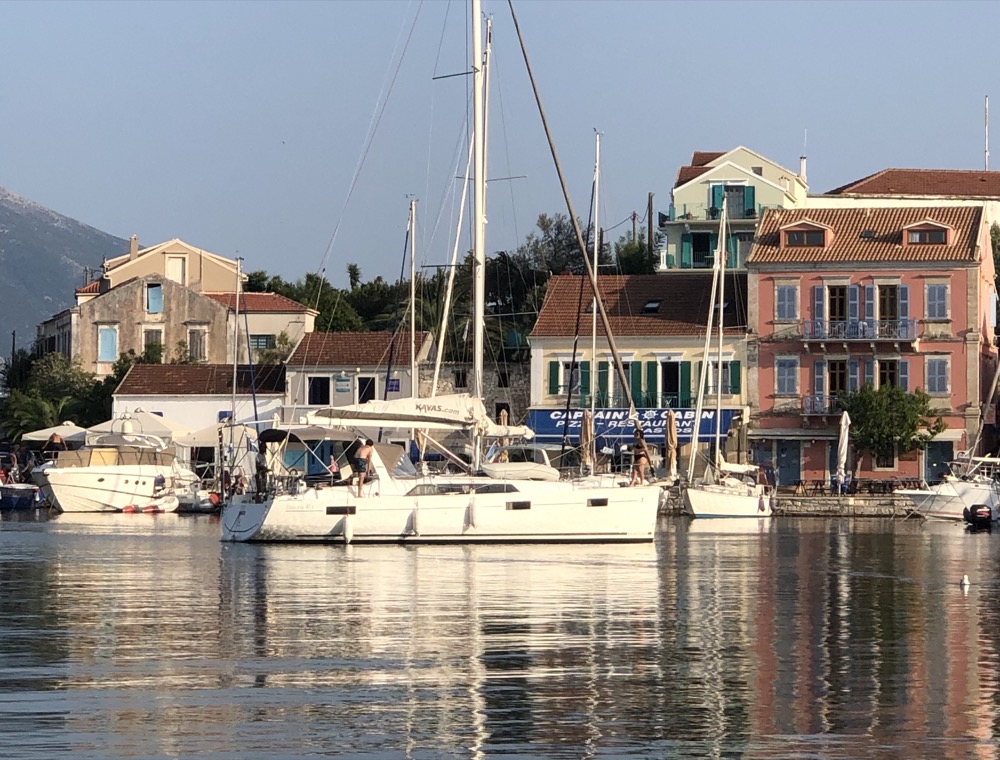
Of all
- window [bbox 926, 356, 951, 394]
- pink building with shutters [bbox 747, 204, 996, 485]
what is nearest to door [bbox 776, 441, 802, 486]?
pink building with shutters [bbox 747, 204, 996, 485]

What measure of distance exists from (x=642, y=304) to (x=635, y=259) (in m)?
16.5

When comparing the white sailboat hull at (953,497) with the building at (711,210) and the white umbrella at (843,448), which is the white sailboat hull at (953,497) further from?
the building at (711,210)

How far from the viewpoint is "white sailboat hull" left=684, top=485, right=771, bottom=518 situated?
57.8 metres

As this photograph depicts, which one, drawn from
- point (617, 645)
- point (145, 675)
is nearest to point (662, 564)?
point (617, 645)

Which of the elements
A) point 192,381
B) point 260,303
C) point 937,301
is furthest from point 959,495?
point 260,303

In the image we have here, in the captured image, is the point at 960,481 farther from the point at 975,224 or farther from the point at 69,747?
the point at 69,747

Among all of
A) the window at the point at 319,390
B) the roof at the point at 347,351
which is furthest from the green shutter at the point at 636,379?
the window at the point at 319,390

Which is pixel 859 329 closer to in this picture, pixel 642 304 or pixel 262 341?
pixel 642 304

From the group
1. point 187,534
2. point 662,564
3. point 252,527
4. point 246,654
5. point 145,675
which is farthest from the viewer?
point 187,534

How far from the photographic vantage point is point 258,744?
46.7ft

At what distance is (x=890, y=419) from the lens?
6744 cm

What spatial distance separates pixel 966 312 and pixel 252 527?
3912cm

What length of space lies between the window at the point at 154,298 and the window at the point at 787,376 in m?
30.8

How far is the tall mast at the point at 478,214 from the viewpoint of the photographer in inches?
1554
